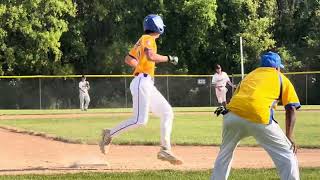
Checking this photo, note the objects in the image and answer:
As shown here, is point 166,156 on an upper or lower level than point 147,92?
lower

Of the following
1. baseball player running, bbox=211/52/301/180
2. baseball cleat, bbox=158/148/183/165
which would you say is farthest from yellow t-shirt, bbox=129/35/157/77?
baseball player running, bbox=211/52/301/180

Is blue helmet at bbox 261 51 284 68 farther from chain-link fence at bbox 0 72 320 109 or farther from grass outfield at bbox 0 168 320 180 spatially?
chain-link fence at bbox 0 72 320 109

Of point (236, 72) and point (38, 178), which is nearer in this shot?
point (38, 178)

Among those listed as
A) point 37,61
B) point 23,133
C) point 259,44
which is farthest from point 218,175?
point 259,44

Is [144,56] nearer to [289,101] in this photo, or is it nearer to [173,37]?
[289,101]

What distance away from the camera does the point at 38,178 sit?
7.76 meters

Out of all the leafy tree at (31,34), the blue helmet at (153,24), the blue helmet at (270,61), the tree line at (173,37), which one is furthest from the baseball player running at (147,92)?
the tree line at (173,37)

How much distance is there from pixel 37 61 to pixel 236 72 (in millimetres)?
14492

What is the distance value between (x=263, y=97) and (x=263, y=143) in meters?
0.51

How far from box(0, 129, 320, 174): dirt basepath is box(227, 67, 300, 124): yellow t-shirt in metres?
2.81

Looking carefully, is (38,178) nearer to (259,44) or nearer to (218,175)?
(218,175)

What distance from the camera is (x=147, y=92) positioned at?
27.8 ft

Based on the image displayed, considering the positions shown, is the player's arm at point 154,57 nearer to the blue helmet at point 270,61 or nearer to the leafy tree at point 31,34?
the blue helmet at point 270,61

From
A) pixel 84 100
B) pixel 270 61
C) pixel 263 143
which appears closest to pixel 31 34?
pixel 84 100
